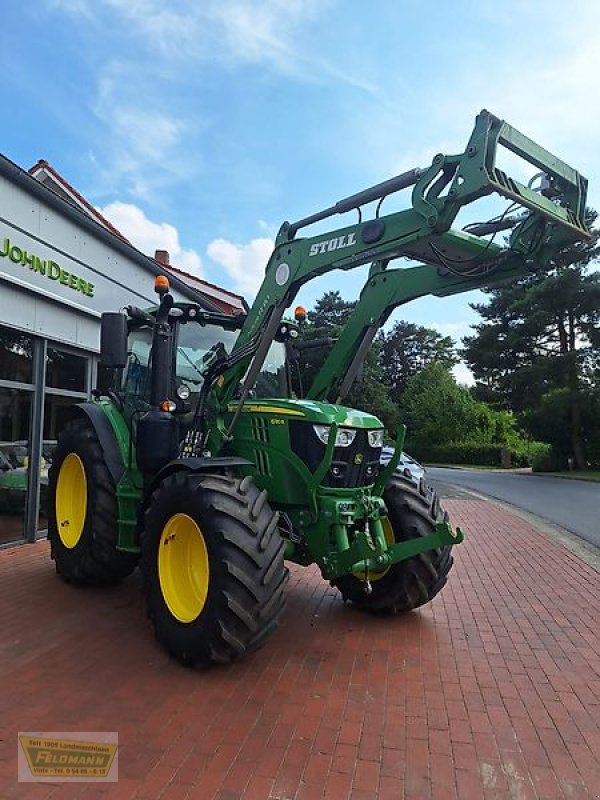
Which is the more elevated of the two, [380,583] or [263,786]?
[380,583]

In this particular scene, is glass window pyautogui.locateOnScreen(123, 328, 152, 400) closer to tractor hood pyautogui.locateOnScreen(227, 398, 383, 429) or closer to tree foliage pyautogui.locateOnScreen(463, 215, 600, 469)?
tractor hood pyautogui.locateOnScreen(227, 398, 383, 429)

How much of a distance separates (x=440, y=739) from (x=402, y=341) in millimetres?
67934

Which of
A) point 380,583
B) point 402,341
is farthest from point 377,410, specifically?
point 380,583

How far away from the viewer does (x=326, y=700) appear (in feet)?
11.6

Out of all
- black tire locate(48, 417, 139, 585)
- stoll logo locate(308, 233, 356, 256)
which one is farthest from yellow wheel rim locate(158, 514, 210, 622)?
stoll logo locate(308, 233, 356, 256)

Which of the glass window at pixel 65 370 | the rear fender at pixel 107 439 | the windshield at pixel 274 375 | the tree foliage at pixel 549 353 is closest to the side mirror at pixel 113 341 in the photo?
the rear fender at pixel 107 439

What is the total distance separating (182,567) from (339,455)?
53.4 inches

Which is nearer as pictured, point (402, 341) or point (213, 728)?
point (213, 728)

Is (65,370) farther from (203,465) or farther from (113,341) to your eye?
(203,465)

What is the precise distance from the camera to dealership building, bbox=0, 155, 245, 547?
6.83m

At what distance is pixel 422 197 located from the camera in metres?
4.04

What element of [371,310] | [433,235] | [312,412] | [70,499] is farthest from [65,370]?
[433,235]

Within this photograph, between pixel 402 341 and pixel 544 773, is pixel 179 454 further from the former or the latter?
pixel 402 341

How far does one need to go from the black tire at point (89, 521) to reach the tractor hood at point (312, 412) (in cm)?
143
